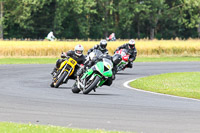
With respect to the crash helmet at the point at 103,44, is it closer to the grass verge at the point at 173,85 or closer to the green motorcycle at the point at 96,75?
the grass verge at the point at 173,85

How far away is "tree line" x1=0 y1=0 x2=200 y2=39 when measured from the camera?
6341cm

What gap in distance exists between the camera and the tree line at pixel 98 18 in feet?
208

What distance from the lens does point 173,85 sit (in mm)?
19719


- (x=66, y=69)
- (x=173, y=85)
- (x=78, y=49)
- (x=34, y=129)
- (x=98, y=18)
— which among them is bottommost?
(x=173, y=85)

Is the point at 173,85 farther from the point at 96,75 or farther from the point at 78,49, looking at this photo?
the point at 96,75

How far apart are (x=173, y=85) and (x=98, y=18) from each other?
177 feet

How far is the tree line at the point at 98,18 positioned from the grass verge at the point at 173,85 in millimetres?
37363

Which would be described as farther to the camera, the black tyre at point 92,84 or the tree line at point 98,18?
the tree line at point 98,18

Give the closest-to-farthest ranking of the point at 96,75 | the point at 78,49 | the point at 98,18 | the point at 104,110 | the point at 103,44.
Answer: the point at 104,110
the point at 96,75
the point at 78,49
the point at 103,44
the point at 98,18

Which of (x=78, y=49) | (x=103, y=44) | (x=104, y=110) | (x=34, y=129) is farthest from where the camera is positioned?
(x=103, y=44)

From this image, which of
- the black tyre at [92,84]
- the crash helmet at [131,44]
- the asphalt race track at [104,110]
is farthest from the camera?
the crash helmet at [131,44]

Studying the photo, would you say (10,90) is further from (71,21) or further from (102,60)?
(71,21)

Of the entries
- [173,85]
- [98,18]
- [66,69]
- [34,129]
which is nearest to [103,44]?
[66,69]

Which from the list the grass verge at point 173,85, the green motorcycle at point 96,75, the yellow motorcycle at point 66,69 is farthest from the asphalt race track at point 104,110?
the grass verge at point 173,85
